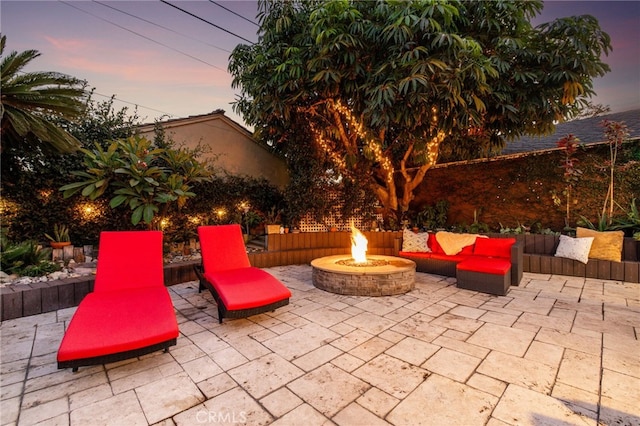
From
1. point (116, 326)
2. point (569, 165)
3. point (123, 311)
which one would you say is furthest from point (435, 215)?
point (116, 326)

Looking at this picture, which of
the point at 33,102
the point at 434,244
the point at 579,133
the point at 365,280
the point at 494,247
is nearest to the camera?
the point at 33,102

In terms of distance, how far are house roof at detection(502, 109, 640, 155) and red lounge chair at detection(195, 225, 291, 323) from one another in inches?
323

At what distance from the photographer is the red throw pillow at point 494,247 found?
5.30m

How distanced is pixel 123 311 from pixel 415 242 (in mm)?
5588

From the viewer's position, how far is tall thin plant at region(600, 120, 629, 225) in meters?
6.13

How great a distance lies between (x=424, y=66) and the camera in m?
4.52

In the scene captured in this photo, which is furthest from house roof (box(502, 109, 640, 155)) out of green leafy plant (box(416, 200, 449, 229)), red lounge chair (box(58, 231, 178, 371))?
red lounge chair (box(58, 231, 178, 371))

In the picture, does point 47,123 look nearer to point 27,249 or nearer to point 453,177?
point 27,249

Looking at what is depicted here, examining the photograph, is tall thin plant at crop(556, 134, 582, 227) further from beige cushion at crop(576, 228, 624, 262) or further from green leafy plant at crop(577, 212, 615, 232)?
beige cushion at crop(576, 228, 624, 262)

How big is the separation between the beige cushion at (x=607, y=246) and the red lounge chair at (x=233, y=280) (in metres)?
6.33

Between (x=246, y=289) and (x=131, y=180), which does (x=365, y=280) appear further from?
(x=131, y=180)

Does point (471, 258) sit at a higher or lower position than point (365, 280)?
higher

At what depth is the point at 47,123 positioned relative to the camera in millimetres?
4383

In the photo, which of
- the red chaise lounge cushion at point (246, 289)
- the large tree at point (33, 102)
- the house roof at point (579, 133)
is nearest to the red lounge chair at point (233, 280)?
the red chaise lounge cushion at point (246, 289)
